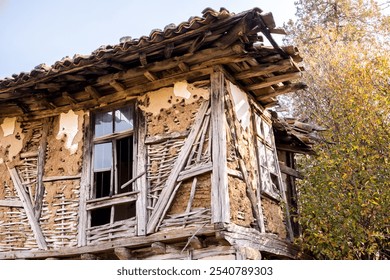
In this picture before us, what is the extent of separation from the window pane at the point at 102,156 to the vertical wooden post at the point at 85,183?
0.11 metres

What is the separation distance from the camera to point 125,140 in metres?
9.42

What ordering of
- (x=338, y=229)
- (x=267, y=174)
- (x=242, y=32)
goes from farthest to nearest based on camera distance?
(x=267, y=174) < (x=338, y=229) < (x=242, y=32)

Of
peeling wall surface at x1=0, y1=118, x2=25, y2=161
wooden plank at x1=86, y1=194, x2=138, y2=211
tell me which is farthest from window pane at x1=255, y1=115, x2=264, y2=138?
peeling wall surface at x1=0, y1=118, x2=25, y2=161

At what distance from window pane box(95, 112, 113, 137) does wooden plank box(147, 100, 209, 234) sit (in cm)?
166

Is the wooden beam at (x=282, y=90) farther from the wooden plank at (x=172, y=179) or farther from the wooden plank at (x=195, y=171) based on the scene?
the wooden plank at (x=195, y=171)

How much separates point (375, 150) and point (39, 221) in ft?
19.4

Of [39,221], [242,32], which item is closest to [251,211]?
[242,32]

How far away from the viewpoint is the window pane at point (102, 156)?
884 cm

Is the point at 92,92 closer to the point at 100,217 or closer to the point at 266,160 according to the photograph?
the point at 100,217

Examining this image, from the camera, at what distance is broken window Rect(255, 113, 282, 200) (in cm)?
910

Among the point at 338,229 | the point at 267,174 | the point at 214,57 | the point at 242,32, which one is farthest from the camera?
the point at 267,174

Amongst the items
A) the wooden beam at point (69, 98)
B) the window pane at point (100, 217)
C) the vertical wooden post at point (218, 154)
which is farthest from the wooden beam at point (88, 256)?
the wooden beam at point (69, 98)

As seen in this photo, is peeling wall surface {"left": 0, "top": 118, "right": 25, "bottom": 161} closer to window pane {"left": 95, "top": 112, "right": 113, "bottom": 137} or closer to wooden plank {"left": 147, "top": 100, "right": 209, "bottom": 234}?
window pane {"left": 95, "top": 112, "right": 113, "bottom": 137}

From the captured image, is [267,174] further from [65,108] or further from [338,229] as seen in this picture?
[65,108]
